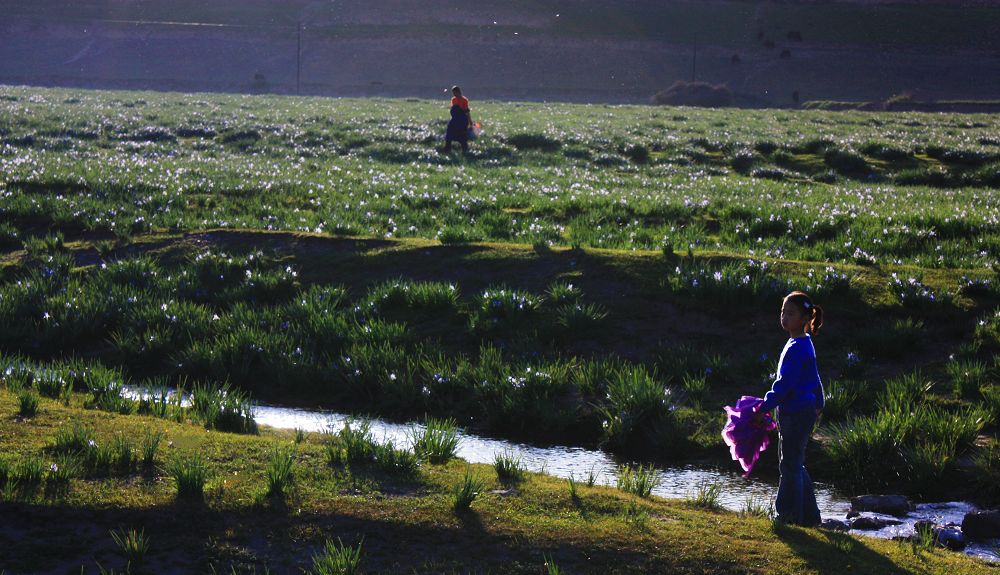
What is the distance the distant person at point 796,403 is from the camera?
531 centimetres

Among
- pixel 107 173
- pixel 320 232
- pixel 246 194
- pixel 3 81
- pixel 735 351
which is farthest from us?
pixel 3 81

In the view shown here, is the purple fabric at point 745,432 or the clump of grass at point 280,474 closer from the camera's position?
the clump of grass at point 280,474

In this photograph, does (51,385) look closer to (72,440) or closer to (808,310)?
(72,440)

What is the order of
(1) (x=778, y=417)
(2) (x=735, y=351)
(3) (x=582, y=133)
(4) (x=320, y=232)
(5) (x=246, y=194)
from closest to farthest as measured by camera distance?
1. (1) (x=778, y=417)
2. (2) (x=735, y=351)
3. (4) (x=320, y=232)
4. (5) (x=246, y=194)
5. (3) (x=582, y=133)

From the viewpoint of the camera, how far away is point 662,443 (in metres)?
7.18

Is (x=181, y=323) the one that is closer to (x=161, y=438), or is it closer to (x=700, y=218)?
(x=161, y=438)

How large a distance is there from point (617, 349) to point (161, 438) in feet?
14.6

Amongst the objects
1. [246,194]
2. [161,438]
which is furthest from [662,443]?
[246,194]

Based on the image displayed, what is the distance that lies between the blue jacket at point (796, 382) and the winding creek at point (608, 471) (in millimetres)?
920

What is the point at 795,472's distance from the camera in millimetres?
5418

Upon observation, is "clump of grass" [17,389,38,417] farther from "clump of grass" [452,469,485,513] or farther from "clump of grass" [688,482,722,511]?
"clump of grass" [688,482,722,511]

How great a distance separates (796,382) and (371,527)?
2574 millimetres

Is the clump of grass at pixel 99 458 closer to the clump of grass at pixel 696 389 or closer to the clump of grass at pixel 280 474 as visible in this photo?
the clump of grass at pixel 280 474

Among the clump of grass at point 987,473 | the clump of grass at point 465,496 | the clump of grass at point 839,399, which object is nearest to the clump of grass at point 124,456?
the clump of grass at point 465,496
